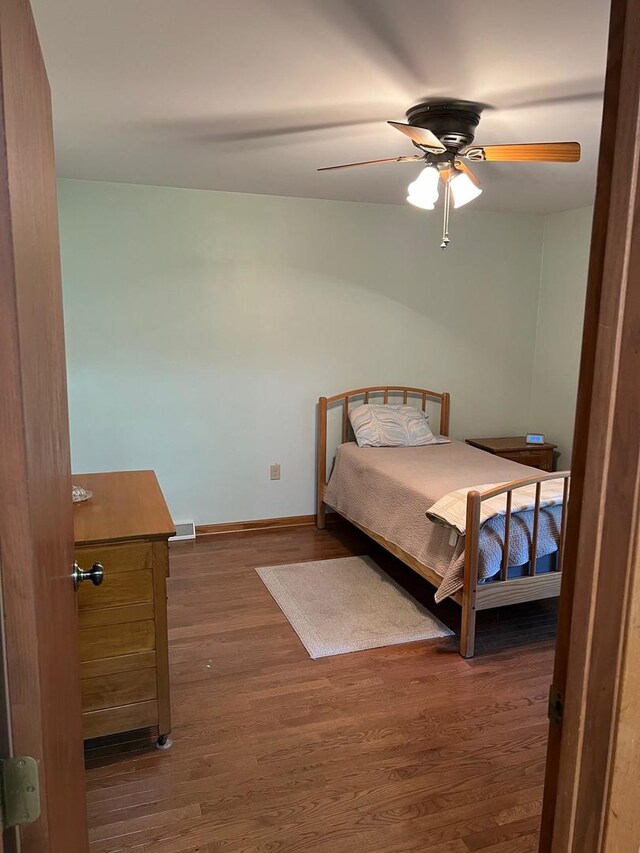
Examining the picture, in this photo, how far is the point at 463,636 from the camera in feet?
9.01

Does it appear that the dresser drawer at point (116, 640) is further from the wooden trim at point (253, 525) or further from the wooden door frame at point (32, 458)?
the wooden trim at point (253, 525)

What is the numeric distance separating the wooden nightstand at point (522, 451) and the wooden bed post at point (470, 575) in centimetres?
190

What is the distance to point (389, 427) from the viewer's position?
4.24 m

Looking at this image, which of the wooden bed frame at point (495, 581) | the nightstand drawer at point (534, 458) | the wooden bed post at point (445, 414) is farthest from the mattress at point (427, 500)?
the nightstand drawer at point (534, 458)

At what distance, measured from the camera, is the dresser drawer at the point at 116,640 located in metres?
1.97

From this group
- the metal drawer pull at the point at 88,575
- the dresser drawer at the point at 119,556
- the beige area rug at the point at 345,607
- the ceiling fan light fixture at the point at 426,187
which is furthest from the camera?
the beige area rug at the point at 345,607

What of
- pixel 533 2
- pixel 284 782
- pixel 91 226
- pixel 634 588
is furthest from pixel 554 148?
pixel 91 226

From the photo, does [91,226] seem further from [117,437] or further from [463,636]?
[463,636]

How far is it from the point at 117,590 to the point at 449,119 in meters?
2.14

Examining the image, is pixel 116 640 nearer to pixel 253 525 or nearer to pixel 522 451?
pixel 253 525

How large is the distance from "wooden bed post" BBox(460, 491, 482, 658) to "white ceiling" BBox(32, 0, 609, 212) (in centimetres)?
159

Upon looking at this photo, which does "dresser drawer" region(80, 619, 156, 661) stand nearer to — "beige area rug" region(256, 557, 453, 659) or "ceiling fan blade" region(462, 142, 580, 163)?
"beige area rug" region(256, 557, 453, 659)

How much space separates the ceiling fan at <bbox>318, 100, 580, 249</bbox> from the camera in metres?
2.27

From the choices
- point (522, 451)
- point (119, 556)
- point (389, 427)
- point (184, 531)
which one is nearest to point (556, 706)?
point (119, 556)
